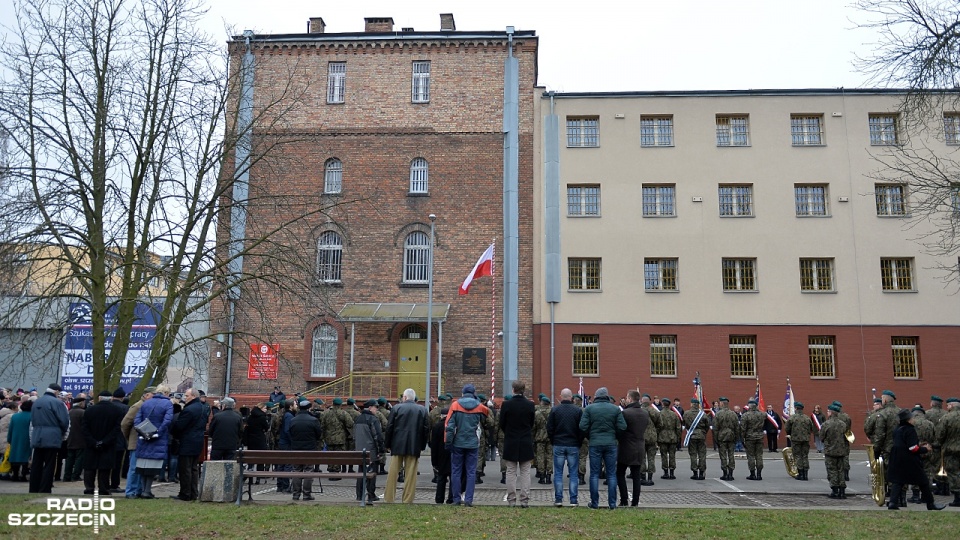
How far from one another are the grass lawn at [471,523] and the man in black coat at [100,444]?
1243 mm

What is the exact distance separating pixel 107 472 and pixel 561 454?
791 centimetres

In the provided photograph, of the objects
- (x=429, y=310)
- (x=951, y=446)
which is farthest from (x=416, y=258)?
(x=951, y=446)

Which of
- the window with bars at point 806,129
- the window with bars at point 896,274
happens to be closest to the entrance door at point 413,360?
the window with bars at point 806,129

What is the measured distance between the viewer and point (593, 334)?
1152 inches

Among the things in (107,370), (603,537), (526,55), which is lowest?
(603,537)

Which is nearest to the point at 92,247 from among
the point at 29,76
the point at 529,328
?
the point at 29,76

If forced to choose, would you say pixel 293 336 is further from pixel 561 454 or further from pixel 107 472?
pixel 561 454

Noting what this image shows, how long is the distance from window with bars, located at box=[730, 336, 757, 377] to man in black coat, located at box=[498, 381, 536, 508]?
59.1 ft

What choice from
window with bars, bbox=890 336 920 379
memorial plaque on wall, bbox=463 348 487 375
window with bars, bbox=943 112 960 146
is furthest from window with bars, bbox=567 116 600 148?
window with bars, bbox=890 336 920 379

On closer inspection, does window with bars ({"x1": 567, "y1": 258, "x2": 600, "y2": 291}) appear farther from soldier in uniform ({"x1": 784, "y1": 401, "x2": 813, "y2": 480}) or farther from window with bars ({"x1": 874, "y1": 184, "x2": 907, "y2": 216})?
soldier in uniform ({"x1": 784, "y1": 401, "x2": 813, "y2": 480})

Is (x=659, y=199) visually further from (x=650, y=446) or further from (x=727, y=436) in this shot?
(x=650, y=446)

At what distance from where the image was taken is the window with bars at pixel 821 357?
2878 cm

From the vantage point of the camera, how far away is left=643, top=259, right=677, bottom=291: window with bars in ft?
97.2

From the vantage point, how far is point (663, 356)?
95.3ft
